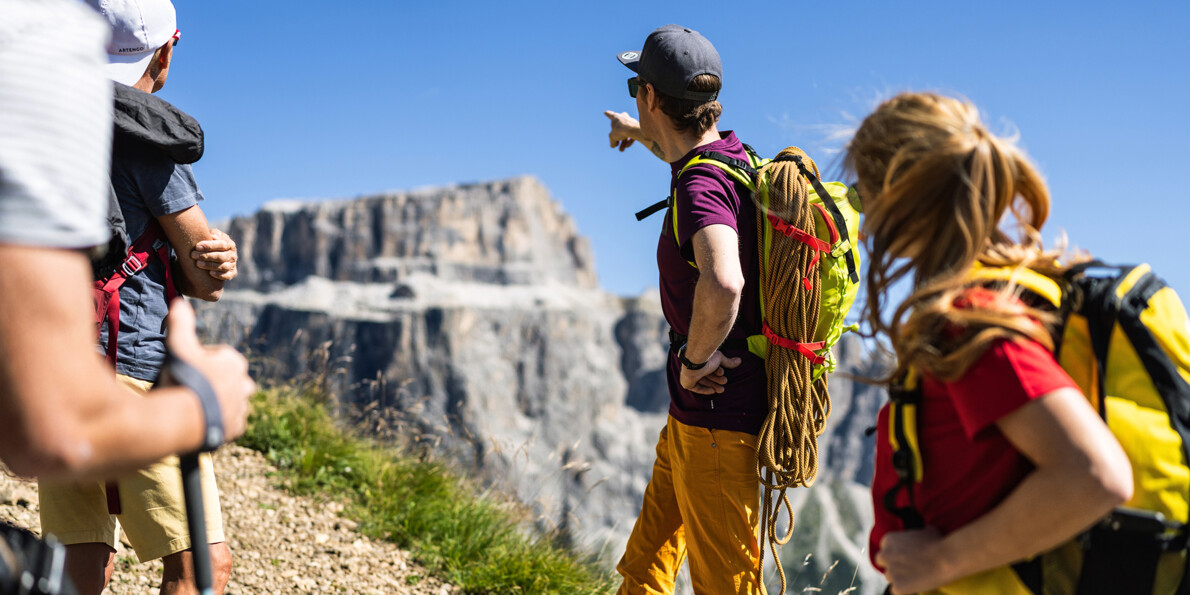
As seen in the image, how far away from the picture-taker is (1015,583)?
1.51 metres

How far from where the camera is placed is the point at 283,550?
4531 millimetres

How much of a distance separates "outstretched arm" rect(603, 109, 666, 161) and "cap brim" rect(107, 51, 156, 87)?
6.88 ft

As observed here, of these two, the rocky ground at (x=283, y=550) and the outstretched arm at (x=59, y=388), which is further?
the rocky ground at (x=283, y=550)

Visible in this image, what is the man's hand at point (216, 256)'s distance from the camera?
2.53 metres

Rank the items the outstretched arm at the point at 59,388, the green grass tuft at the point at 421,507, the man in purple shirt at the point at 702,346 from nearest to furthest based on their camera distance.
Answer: the outstretched arm at the point at 59,388 → the man in purple shirt at the point at 702,346 → the green grass tuft at the point at 421,507

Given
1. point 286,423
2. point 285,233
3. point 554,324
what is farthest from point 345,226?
point 286,423

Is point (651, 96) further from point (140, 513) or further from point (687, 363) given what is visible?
point (140, 513)

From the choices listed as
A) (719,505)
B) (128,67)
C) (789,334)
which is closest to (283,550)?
(719,505)

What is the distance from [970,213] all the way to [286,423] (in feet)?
17.2

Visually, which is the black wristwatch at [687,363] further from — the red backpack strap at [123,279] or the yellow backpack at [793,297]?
the red backpack strap at [123,279]

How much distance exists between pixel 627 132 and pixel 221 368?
2942 mm

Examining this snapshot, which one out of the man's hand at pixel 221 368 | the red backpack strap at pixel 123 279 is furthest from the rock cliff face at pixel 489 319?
the man's hand at pixel 221 368

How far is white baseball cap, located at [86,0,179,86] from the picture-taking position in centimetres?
241

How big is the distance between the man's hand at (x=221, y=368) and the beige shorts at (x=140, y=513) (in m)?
1.25
